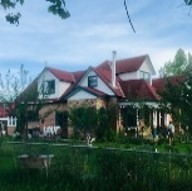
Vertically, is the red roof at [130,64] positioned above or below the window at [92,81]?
above

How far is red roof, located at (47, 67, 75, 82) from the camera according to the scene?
144 feet

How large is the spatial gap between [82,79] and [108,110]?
6713 mm

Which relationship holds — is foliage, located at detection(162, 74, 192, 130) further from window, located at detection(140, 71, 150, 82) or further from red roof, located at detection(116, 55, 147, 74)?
window, located at detection(140, 71, 150, 82)

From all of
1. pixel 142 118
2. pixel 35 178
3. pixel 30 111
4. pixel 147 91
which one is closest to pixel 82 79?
pixel 147 91

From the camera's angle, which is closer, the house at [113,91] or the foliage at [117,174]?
the foliage at [117,174]

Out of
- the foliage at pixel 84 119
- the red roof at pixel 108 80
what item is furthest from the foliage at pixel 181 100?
the red roof at pixel 108 80

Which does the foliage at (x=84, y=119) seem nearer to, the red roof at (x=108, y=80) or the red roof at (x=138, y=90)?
the red roof at (x=138, y=90)

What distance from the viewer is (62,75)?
147ft

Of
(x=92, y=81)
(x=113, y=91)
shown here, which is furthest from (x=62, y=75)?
(x=113, y=91)

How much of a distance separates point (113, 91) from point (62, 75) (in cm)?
691

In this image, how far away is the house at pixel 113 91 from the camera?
122 feet

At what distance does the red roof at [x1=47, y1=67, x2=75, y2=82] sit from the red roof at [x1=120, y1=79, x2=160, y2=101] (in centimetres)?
557

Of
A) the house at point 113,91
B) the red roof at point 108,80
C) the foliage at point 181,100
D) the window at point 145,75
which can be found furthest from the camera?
the window at point 145,75

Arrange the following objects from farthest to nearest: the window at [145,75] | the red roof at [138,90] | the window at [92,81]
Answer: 1. the window at [145,75]
2. the window at [92,81]
3. the red roof at [138,90]
